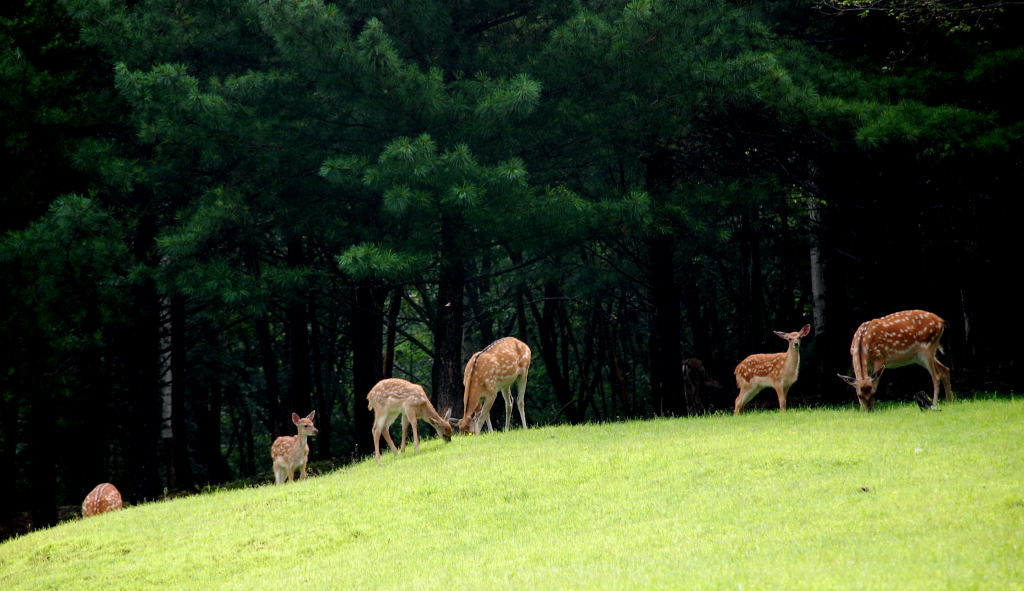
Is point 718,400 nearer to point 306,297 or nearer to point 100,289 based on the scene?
point 306,297

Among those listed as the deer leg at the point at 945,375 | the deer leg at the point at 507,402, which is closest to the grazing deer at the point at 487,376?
the deer leg at the point at 507,402

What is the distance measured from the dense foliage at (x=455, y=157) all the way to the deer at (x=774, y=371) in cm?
271

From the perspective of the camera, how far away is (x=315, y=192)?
2045cm

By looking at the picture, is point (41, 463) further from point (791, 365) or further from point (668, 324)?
point (791, 365)

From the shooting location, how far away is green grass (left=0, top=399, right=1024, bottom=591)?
8.28 meters

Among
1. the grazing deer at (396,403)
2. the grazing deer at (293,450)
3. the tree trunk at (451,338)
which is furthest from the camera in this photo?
the tree trunk at (451,338)

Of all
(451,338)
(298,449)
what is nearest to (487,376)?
(451,338)

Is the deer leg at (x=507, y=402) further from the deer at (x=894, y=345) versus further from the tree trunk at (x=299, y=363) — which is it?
the tree trunk at (x=299, y=363)

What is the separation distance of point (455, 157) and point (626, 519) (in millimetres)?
8630

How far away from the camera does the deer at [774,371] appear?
16.6 meters

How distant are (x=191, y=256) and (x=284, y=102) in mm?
3315

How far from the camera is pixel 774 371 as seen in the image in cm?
1684

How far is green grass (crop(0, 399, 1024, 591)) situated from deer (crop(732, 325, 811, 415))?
1.06 m

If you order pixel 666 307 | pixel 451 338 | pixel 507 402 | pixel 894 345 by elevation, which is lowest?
pixel 507 402
